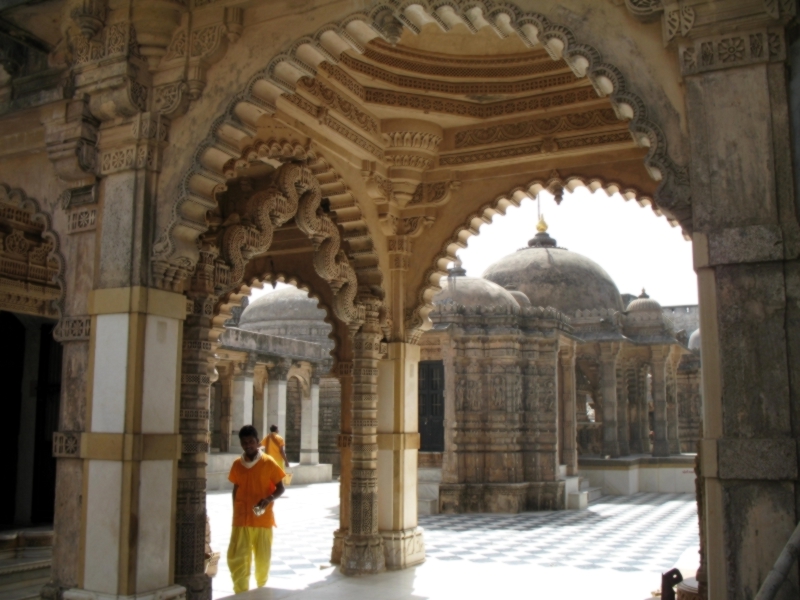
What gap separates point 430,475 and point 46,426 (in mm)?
9393

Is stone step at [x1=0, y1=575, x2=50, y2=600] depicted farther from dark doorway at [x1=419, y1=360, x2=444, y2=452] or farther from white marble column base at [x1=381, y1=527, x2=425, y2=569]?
dark doorway at [x1=419, y1=360, x2=444, y2=452]

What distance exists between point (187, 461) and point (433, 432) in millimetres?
12350

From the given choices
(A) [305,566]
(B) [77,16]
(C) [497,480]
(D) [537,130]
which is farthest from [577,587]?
(C) [497,480]

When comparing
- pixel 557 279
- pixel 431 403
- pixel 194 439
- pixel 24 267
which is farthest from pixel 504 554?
pixel 557 279

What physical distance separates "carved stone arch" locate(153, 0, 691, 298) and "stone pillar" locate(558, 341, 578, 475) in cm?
1509

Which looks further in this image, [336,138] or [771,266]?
[336,138]

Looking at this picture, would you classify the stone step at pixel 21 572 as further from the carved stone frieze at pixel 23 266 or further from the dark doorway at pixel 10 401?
the carved stone frieze at pixel 23 266

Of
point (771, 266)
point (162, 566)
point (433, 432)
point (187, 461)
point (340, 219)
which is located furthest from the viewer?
point (433, 432)

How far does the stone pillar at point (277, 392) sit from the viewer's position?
24047 millimetres

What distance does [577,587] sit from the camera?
28.5 ft

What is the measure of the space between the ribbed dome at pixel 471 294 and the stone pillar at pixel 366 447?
30.5 ft

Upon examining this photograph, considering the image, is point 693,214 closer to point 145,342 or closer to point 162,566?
point 145,342

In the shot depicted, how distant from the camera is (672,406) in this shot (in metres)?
27.2

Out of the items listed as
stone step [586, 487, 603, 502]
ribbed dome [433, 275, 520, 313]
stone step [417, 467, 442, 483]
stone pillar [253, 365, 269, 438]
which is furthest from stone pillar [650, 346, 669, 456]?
stone pillar [253, 365, 269, 438]
